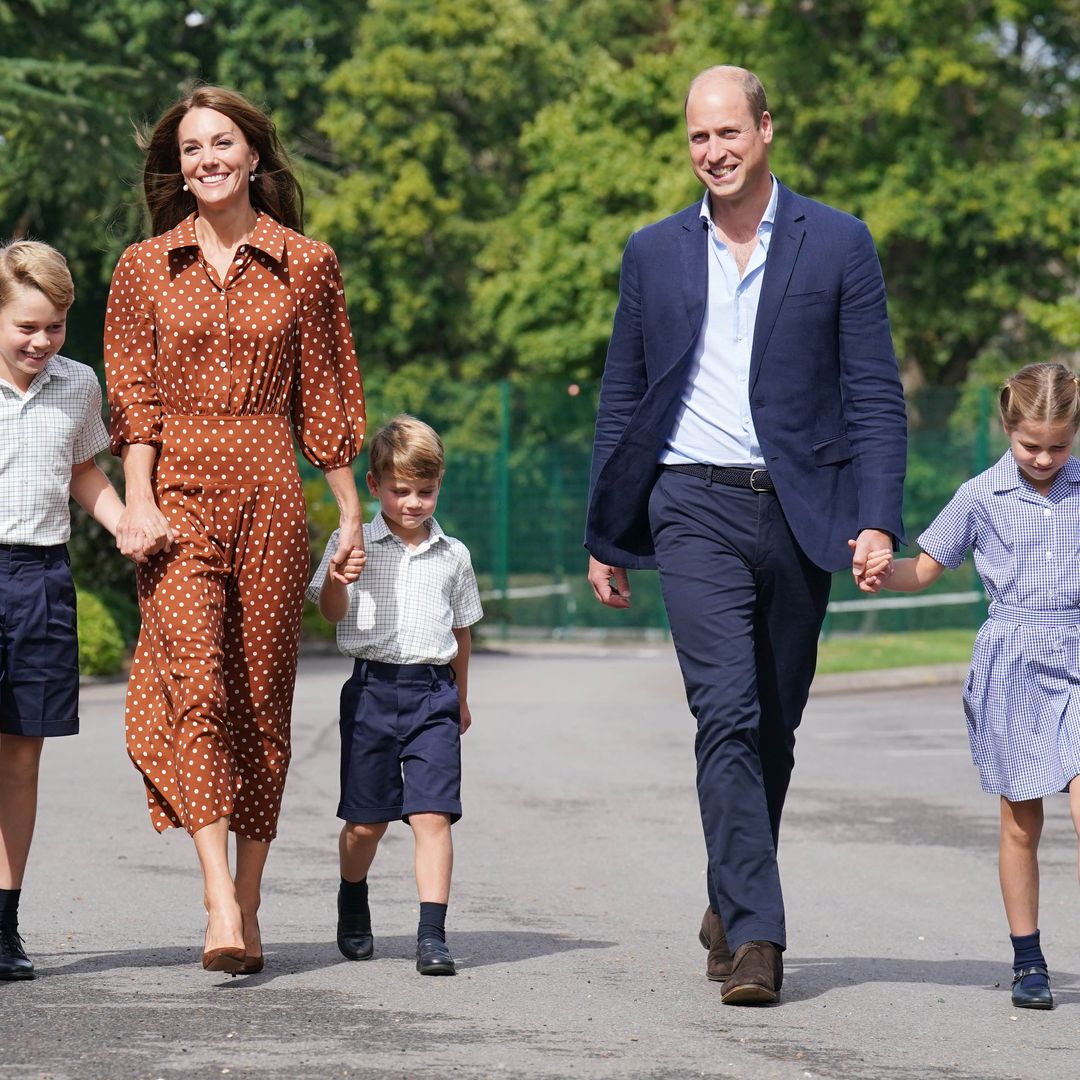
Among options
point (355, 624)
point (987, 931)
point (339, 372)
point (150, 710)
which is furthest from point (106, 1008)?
point (987, 931)

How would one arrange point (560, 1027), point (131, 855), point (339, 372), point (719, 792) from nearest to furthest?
point (560, 1027) < point (719, 792) < point (339, 372) < point (131, 855)

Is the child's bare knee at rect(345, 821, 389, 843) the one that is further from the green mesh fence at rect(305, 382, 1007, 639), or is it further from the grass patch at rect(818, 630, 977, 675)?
the green mesh fence at rect(305, 382, 1007, 639)

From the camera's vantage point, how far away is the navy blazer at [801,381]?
5.19 m

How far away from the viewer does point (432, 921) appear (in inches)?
213

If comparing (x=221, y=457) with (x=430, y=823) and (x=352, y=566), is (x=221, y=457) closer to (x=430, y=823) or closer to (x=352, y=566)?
(x=352, y=566)

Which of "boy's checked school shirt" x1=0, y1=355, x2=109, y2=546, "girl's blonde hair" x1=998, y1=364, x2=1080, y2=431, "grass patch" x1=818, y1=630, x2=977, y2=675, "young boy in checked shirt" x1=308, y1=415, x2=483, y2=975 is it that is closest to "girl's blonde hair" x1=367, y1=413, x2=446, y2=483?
"young boy in checked shirt" x1=308, y1=415, x2=483, y2=975

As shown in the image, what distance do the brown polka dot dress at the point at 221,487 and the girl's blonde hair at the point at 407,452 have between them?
0.26 m

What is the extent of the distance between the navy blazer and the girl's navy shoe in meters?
1.10

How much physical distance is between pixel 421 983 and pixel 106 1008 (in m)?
0.81

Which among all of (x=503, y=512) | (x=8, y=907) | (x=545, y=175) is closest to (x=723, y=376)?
(x=8, y=907)

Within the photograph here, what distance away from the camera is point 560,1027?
4656 millimetres

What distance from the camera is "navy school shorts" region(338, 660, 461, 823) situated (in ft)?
18.1

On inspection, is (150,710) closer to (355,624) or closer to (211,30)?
(355,624)

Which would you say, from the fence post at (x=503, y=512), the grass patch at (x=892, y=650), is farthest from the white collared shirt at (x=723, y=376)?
the fence post at (x=503, y=512)
